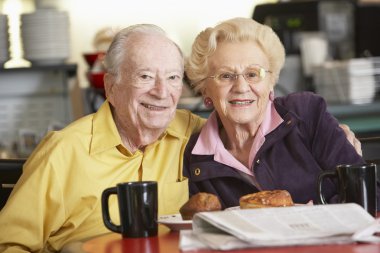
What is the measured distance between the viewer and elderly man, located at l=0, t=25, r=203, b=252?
2.24 m

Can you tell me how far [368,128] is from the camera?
14.4 feet

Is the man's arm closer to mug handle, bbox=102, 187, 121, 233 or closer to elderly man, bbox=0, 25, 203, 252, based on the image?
elderly man, bbox=0, 25, 203, 252

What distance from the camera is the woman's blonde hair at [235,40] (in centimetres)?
256

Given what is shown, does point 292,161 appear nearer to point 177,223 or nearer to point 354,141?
point 354,141

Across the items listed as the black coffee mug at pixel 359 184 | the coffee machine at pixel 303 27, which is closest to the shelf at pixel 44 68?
the coffee machine at pixel 303 27

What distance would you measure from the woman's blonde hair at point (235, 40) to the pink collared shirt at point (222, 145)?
0.46 feet

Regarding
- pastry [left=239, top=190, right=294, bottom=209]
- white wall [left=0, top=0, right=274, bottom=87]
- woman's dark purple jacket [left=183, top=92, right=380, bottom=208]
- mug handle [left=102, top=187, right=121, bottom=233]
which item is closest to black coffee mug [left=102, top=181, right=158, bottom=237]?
mug handle [left=102, top=187, right=121, bottom=233]

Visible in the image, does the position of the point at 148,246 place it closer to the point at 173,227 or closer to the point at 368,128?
the point at 173,227

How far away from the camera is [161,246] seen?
5.92 feet

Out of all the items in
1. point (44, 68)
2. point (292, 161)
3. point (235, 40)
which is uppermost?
point (235, 40)

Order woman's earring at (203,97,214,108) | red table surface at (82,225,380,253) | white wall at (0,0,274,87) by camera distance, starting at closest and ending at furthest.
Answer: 1. red table surface at (82,225,380,253)
2. woman's earring at (203,97,214,108)
3. white wall at (0,0,274,87)

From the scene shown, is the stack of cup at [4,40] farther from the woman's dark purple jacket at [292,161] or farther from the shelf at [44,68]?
the woman's dark purple jacket at [292,161]

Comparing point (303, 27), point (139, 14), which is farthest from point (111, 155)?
point (139, 14)

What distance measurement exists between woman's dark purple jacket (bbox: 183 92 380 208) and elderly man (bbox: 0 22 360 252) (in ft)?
0.25
